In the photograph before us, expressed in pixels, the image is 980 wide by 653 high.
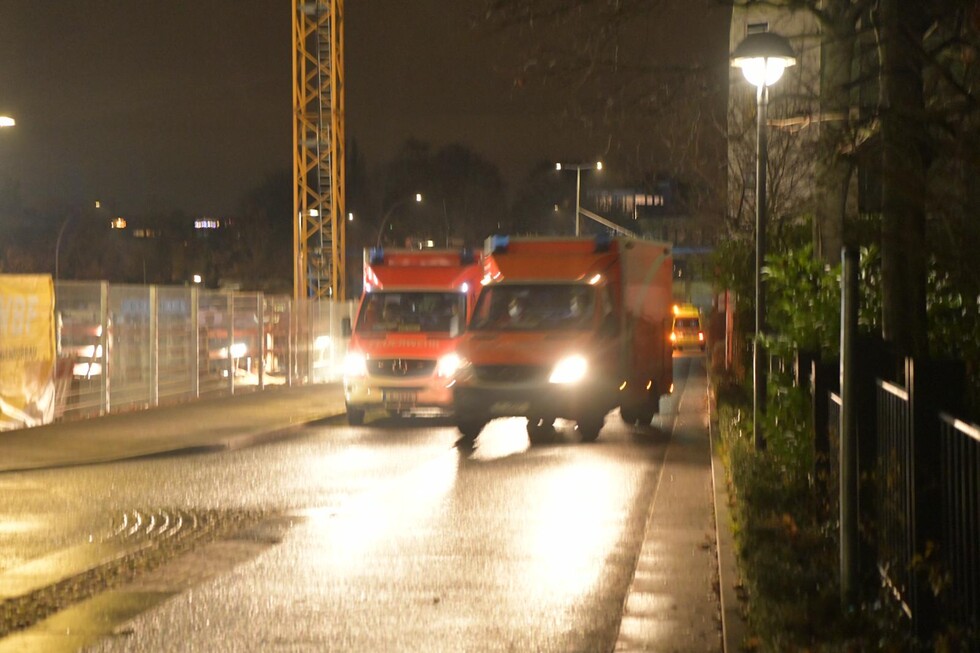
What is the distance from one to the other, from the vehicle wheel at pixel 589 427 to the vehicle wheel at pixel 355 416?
14.6 ft

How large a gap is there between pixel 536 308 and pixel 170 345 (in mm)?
9454

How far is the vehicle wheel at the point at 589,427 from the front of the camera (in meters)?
18.8

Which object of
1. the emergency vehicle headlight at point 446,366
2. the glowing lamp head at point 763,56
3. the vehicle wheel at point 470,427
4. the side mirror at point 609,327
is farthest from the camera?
the emergency vehicle headlight at point 446,366

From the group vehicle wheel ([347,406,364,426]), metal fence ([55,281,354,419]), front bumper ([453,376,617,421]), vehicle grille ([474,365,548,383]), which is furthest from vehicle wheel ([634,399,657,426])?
metal fence ([55,281,354,419])

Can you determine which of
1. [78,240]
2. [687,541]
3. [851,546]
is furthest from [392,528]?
[78,240]

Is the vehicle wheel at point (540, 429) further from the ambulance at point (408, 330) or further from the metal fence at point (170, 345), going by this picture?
the metal fence at point (170, 345)

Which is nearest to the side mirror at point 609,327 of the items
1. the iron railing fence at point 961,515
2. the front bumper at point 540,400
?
the front bumper at point 540,400

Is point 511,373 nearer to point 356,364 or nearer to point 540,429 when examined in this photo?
point 540,429

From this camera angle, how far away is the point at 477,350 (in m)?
18.8

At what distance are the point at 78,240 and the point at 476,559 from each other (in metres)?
99.5

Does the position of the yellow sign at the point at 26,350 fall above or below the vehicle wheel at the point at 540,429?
above

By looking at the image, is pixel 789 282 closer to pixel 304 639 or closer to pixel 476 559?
pixel 476 559

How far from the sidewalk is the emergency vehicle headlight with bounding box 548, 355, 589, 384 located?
4.39 m

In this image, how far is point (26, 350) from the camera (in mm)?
20234
